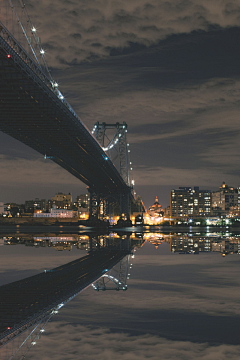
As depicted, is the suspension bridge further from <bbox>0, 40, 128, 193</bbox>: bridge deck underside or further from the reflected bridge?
the reflected bridge

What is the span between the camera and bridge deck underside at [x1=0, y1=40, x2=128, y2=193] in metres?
38.8

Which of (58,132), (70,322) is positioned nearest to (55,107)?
(58,132)

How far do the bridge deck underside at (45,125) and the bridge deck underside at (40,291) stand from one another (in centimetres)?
2310

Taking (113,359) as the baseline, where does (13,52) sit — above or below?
above

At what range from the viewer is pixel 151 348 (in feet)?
20.1

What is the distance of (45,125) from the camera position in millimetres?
55500

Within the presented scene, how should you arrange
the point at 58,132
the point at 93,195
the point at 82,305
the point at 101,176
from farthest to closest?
1. the point at 93,195
2. the point at 101,176
3. the point at 58,132
4. the point at 82,305

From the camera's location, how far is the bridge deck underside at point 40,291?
7.96m

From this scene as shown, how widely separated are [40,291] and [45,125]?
46919 millimetres

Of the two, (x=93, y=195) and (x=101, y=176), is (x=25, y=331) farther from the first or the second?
(x=93, y=195)

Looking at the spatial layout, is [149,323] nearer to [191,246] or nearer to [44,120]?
[191,246]

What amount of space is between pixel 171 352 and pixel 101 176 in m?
85.9

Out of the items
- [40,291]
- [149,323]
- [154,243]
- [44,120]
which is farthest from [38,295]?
[44,120]

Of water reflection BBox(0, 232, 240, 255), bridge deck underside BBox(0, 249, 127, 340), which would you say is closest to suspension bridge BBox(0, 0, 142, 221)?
water reflection BBox(0, 232, 240, 255)
